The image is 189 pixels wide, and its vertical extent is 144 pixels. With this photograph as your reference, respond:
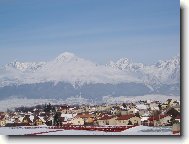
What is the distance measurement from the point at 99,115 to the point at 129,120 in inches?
5.7

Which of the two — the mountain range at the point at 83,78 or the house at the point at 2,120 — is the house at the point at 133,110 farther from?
the house at the point at 2,120

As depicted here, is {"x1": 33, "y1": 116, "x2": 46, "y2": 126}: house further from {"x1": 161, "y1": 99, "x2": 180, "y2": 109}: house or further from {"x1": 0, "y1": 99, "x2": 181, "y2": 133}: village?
{"x1": 161, "y1": 99, "x2": 180, "y2": 109}: house

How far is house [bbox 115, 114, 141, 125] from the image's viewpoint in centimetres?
238

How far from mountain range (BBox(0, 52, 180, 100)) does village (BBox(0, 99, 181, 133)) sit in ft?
0.18

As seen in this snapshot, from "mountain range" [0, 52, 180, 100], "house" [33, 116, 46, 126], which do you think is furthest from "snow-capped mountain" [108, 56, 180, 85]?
"house" [33, 116, 46, 126]

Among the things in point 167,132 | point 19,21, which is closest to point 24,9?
point 19,21

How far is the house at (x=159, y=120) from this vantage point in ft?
7.68

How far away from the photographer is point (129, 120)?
2.39 metres

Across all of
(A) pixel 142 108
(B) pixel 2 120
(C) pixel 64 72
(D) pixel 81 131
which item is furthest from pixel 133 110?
(B) pixel 2 120

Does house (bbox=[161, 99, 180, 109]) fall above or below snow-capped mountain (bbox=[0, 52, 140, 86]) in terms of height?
below

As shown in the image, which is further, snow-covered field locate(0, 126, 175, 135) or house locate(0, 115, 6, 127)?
house locate(0, 115, 6, 127)

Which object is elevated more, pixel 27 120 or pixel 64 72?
pixel 64 72

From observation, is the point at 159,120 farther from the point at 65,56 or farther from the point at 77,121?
the point at 65,56

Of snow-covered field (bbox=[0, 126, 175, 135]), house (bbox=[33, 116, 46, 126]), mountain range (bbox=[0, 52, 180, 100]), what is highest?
mountain range (bbox=[0, 52, 180, 100])
